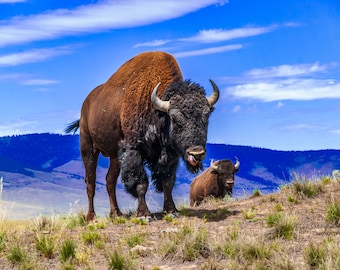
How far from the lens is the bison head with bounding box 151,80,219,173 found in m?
11.9

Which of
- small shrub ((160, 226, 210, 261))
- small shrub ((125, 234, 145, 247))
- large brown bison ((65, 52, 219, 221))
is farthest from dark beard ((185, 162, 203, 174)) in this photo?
small shrub ((160, 226, 210, 261))

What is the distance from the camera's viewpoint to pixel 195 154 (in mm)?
11750

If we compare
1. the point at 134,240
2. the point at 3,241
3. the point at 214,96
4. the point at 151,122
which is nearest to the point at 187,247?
the point at 134,240

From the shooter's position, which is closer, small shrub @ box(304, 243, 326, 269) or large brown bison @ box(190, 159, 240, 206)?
small shrub @ box(304, 243, 326, 269)

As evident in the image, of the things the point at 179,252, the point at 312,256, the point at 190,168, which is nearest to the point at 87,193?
the point at 190,168

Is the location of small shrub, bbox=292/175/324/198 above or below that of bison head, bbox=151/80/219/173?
below

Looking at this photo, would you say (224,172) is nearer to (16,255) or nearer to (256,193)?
(256,193)

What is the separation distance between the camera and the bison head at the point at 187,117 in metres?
11.9

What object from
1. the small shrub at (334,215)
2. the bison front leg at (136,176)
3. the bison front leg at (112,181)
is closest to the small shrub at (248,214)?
Answer: the small shrub at (334,215)

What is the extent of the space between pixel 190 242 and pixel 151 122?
393 cm

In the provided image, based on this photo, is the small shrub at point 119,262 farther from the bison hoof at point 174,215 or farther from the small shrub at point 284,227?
the bison hoof at point 174,215

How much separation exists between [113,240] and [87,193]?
499 centimetres

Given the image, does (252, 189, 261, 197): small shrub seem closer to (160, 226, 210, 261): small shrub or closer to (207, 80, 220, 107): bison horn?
(207, 80, 220, 107): bison horn

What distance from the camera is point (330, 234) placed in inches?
401
